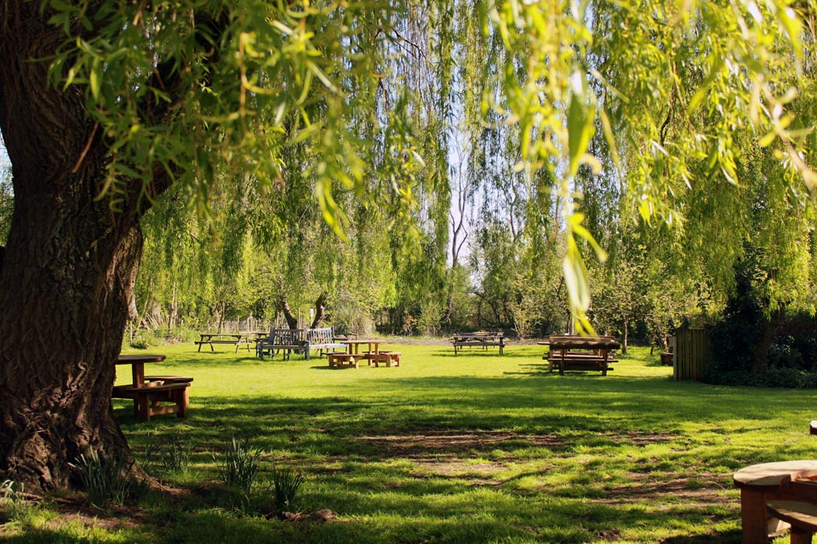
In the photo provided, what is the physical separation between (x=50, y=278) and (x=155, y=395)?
5413 millimetres

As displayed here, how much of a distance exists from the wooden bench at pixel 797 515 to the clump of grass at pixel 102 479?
4177 mm

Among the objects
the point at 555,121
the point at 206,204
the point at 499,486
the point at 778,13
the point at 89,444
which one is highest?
the point at 778,13

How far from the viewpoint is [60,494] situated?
4.79m

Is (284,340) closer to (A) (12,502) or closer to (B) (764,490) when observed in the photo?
(A) (12,502)

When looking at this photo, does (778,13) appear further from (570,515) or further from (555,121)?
(570,515)

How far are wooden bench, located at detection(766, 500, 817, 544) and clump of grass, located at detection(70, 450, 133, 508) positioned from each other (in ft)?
13.7

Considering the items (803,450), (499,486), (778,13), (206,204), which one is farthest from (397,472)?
(778,13)

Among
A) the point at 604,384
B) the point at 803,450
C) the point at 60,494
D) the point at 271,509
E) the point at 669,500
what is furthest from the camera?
the point at 604,384

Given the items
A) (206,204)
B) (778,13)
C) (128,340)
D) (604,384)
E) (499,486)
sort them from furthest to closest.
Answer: (128,340), (604,384), (499,486), (206,204), (778,13)

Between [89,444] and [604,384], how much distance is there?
37.8 feet

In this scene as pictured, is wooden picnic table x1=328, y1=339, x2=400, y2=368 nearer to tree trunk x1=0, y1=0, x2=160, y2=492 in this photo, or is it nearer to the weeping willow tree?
the weeping willow tree

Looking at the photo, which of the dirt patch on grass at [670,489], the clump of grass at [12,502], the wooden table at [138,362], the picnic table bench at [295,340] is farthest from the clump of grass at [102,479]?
the picnic table bench at [295,340]

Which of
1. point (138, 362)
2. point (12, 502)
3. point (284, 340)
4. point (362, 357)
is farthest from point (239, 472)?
point (284, 340)

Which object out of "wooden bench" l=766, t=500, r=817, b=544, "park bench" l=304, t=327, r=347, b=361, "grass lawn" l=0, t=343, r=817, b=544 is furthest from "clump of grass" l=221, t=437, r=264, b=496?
"park bench" l=304, t=327, r=347, b=361
